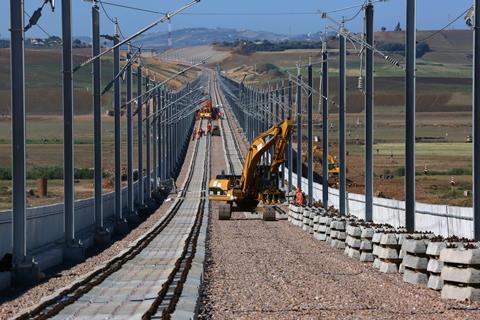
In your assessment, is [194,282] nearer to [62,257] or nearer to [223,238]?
[62,257]

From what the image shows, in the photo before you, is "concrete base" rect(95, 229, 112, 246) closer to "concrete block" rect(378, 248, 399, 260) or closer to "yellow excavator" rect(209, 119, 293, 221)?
"concrete block" rect(378, 248, 399, 260)

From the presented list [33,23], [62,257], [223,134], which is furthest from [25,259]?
[223,134]

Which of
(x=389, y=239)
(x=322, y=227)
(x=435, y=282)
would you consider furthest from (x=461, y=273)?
(x=322, y=227)

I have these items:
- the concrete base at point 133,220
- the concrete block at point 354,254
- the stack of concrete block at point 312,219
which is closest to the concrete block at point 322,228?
the stack of concrete block at point 312,219

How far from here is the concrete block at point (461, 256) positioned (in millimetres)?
23141

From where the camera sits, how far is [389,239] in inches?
1233

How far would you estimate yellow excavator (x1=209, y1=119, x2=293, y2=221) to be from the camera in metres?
69.7

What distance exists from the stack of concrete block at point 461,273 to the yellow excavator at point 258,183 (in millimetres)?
44456

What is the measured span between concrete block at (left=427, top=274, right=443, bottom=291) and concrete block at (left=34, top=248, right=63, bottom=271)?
12.0 metres

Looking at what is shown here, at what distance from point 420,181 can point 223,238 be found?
46788 millimetres

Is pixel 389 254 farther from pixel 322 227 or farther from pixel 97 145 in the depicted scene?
pixel 97 145

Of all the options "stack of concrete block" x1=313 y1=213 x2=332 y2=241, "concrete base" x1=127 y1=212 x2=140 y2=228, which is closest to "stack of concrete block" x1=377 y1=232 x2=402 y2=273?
"stack of concrete block" x1=313 y1=213 x2=332 y2=241

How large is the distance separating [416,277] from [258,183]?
44172 mm

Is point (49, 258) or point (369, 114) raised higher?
point (369, 114)
